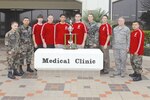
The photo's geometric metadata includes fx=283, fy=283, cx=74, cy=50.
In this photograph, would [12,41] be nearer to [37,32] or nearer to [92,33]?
[37,32]

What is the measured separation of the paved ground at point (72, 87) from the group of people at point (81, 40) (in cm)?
37

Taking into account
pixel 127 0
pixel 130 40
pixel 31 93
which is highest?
pixel 127 0

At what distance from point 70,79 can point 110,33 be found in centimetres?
169

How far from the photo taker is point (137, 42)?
7184 mm

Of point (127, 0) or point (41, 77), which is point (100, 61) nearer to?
point (41, 77)

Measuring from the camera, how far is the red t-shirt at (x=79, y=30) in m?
8.13

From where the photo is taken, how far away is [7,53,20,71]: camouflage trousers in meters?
7.33

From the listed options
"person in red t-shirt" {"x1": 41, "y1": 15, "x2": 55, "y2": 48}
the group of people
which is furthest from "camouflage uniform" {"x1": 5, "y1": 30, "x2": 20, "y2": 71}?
"person in red t-shirt" {"x1": 41, "y1": 15, "x2": 55, "y2": 48}

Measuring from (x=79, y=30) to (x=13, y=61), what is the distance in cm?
208

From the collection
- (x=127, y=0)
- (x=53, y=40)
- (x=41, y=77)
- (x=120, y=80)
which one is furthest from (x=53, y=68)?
(x=127, y=0)

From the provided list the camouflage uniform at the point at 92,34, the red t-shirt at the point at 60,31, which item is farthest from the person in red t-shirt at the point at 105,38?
the red t-shirt at the point at 60,31

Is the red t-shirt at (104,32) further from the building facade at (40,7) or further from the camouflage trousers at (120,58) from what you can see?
the building facade at (40,7)

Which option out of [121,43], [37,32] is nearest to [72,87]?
[121,43]

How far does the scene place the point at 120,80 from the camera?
740 cm
